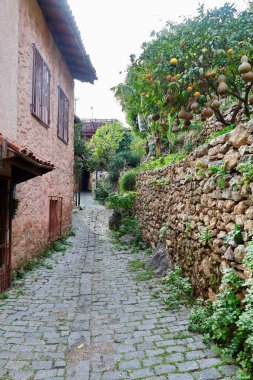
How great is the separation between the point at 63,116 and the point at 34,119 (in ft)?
10.7

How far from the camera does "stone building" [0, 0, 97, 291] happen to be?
18.4ft

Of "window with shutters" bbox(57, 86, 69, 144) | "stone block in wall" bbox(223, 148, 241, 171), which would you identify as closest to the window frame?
"window with shutters" bbox(57, 86, 69, 144)

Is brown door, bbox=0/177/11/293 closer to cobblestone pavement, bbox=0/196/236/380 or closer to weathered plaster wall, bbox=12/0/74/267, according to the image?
cobblestone pavement, bbox=0/196/236/380

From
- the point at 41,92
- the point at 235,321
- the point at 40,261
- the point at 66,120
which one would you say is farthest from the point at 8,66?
the point at 235,321

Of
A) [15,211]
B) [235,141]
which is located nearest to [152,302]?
[235,141]

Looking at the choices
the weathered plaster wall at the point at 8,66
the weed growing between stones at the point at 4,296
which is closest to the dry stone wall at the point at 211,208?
the weed growing between stones at the point at 4,296

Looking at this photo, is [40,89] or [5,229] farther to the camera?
[40,89]

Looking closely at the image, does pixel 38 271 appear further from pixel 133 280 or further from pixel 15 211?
pixel 133 280

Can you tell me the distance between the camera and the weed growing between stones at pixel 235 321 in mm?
2748

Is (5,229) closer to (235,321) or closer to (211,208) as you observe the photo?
(211,208)

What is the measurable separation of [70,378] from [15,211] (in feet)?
13.0

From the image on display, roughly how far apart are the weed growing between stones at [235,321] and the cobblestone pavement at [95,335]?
0.52 feet

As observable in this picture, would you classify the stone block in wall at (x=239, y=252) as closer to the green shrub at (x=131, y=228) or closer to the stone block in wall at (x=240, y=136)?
the stone block in wall at (x=240, y=136)

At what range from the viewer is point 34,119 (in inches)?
288
